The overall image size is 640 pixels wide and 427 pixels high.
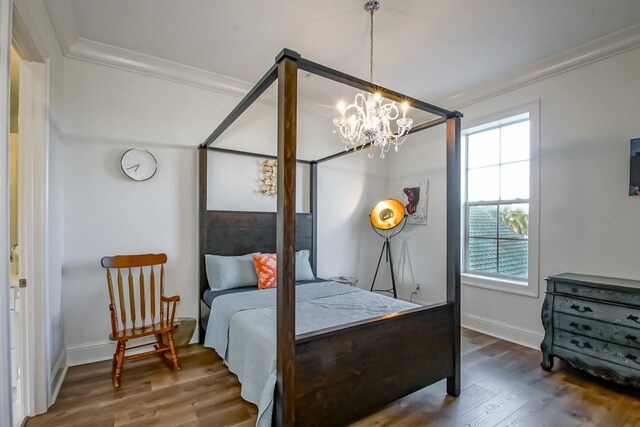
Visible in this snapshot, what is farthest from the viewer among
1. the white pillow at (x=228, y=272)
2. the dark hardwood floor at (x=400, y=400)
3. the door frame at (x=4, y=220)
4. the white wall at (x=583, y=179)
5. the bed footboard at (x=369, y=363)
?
the white pillow at (x=228, y=272)

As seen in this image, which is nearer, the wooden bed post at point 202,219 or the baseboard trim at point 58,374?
the baseboard trim at point 58,374

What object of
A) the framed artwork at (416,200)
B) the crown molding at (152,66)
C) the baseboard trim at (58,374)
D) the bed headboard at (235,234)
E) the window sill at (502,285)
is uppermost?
the crown molding at (152,66)

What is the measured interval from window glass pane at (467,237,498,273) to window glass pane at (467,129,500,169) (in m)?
0.91

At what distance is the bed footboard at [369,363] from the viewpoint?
1608 mm

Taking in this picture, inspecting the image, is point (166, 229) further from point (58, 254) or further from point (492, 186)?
point (492, 186)

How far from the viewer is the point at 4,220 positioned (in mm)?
1390

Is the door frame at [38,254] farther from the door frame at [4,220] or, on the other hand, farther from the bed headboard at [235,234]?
the bed headboard at [235,234]

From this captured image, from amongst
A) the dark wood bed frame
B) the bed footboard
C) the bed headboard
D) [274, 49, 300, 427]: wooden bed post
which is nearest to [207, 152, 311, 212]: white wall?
the bed headboard

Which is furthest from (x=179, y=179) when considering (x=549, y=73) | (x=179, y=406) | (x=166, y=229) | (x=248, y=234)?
(x=549, y=73)

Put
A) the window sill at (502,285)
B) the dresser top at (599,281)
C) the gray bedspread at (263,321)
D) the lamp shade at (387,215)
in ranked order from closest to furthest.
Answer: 1. the gray bedspread at (263,321)
2. the dresser top at (599,281)
3. the window sill at (502,285)
4. the lamp shade at (387,215)

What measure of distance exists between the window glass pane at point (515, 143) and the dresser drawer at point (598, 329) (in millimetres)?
1621

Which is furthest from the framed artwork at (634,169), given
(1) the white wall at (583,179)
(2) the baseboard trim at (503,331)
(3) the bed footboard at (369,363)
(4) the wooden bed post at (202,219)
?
(4) the wooden bed post at (202,219)

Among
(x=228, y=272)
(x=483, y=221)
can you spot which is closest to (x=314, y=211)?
(x=228, y=272)

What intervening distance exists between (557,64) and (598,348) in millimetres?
2457
